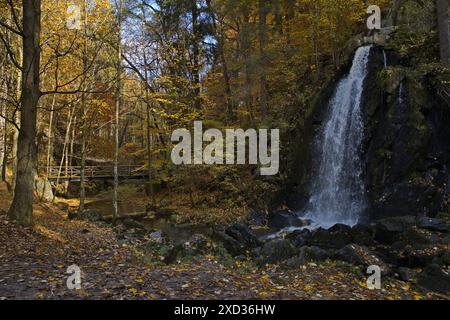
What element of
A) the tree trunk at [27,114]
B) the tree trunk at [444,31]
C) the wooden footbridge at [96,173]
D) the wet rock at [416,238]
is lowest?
the wet rock at [416,238]

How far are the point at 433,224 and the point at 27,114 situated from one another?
1091 centimetres

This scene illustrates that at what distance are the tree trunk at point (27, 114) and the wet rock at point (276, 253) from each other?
5.66 meters

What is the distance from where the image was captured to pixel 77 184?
3052 centimetres

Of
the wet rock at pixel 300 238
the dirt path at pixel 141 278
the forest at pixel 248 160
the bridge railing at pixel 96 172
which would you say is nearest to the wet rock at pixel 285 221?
the forest at pixel 248 160

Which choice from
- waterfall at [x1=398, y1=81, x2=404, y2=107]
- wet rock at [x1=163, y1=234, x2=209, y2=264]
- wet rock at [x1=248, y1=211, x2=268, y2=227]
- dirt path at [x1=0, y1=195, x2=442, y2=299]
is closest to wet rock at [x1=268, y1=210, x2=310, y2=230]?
wet rock at [x1=248, y1=211, x2=268, y2=227]

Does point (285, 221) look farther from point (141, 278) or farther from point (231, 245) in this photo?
point (141, 278)

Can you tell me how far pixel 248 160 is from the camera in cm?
1872

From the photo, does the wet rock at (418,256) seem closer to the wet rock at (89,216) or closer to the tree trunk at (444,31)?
the tree trunk at (444,31)

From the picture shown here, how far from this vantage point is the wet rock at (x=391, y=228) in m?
10.4

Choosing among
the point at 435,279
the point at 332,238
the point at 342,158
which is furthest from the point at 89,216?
the point at 435,279

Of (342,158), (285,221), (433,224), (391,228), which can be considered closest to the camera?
(433,224)

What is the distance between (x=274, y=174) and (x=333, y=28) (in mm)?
7740
